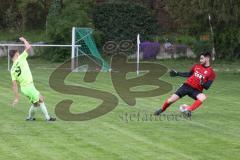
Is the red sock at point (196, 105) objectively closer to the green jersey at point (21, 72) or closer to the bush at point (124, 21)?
the green jersey at point (21, 72)

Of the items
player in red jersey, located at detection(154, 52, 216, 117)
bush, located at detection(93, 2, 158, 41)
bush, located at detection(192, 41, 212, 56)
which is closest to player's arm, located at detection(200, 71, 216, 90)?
player in red jersey, located at detection(154, 52, 216, 117)

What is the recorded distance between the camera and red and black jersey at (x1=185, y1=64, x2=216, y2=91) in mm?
16500

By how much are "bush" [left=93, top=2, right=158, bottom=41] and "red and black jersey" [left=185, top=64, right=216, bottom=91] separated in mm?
27196

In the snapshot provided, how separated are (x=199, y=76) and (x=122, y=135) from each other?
360 centimetres

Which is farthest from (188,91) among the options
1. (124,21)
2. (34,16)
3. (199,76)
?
(34,16)

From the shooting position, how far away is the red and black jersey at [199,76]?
54.1ft

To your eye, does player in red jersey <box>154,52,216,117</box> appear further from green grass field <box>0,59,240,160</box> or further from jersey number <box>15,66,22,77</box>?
jersey number <box>15,66,22,77</box>

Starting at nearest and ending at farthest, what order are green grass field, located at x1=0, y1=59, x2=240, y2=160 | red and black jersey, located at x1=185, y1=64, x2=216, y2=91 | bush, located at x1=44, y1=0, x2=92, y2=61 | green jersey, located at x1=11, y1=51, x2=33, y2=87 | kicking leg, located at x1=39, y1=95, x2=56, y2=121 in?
→ green grass field, located at x1=0, y1=59, x2=240, y2=160
green jersey, located at x1=11, y1=51, x2=33, y2=87
kicking leg, located at x1=39, y1=95, x2=56, y2=121
red and black jersey, located at x1=185, y1=64, x2=216, y2=91
bush, located at x1=44, y1=0, x2=92, y2=61

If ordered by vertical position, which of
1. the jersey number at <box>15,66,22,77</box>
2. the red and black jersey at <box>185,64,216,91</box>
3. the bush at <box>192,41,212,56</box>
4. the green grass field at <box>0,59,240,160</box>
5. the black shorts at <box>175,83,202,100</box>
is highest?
the jersey number at <box>15,66,22,77</box>

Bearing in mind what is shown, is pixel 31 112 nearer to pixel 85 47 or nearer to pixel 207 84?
pixel 207 84

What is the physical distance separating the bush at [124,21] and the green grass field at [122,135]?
22951 mm

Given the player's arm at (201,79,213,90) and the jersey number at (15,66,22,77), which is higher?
the jersey number at (15,66,22,77)

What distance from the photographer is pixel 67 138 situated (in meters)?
13.2

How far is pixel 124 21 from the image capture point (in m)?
44.6
